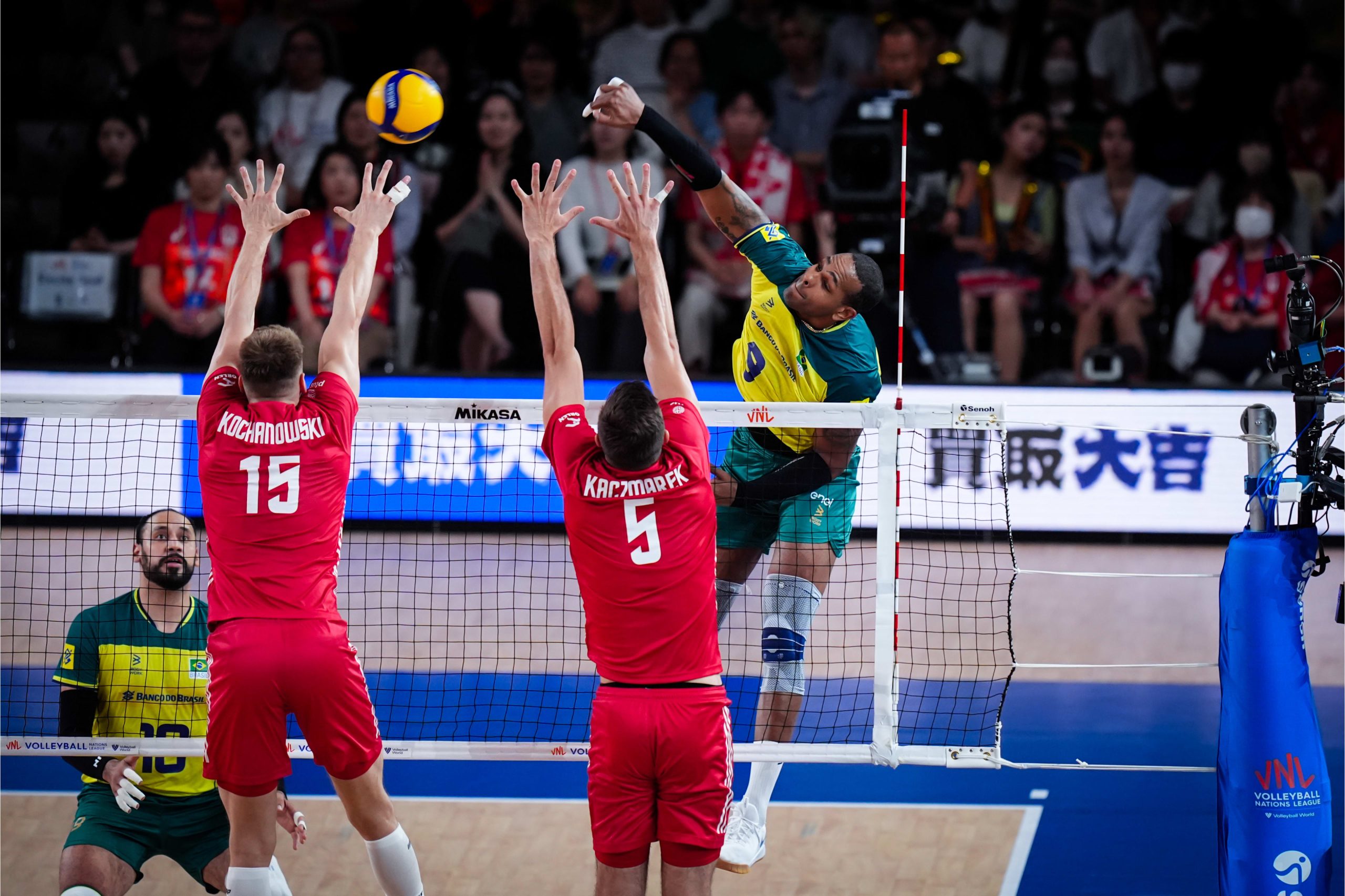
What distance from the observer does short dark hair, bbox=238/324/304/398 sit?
5.07 meters

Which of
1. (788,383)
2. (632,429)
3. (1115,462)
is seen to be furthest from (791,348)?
(1115,462)

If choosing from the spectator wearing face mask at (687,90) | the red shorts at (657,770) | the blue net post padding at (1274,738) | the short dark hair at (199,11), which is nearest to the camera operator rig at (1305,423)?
the blue net post padding at (1274,738)

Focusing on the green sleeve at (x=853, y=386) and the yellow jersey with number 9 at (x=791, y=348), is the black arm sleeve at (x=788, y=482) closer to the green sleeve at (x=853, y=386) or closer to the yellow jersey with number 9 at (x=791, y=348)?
the yellow jersey with number 9 at (x=791, y=348)

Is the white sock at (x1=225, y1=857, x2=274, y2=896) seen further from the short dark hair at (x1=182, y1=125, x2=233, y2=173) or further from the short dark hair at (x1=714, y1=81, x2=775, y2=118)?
the short dark hair at (x1=714, y1=81, x2=775, y2=118)

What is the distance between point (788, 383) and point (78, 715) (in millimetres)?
3445

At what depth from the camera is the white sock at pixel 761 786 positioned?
20.7ft

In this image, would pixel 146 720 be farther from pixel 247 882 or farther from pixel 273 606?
pixel 273 606

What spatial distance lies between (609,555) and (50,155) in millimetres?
11279

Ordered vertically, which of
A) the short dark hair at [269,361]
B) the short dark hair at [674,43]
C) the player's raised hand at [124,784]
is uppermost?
the short dark hair at [674,43]

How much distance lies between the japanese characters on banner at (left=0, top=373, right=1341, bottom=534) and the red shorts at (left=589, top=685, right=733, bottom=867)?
6.26 meters

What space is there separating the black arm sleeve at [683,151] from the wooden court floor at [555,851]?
3.15 meters

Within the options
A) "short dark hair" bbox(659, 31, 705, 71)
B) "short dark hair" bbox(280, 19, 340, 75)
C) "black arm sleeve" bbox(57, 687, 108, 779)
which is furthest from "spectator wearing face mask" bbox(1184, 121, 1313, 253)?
"black arm sleeve" bbox(57, 687, 108, 779)

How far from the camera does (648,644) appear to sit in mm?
4734

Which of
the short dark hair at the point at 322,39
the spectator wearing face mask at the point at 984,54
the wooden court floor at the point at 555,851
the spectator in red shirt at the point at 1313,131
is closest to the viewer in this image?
the wooden court floor at the point at 555,851
